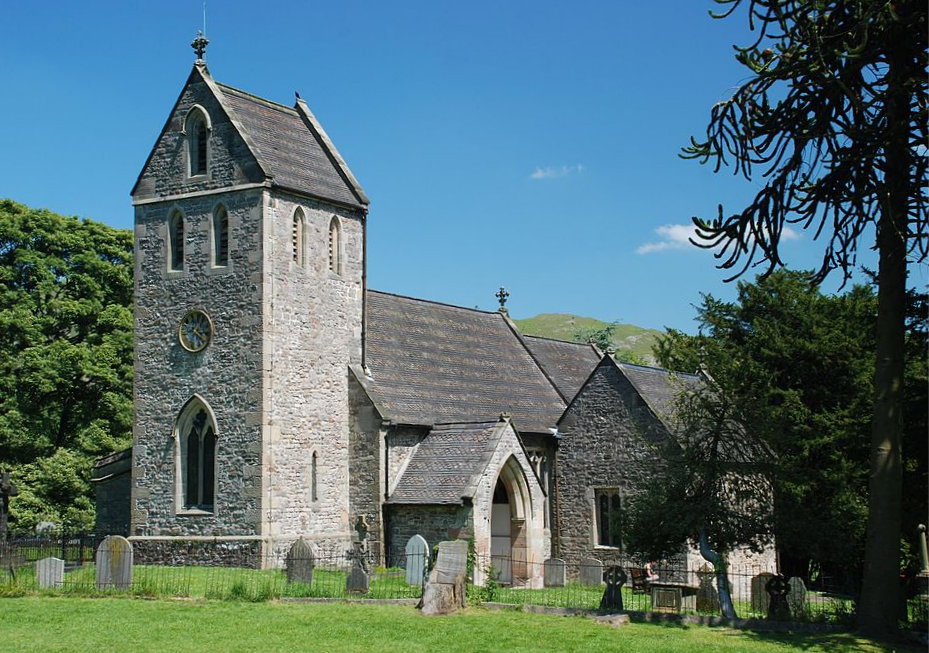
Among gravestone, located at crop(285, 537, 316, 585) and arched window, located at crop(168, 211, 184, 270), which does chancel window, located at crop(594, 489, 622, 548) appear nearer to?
gravestone, located at crop(285, 537, 316, 585)

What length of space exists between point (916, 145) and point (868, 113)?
0.94m

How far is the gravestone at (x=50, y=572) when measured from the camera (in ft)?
81.9

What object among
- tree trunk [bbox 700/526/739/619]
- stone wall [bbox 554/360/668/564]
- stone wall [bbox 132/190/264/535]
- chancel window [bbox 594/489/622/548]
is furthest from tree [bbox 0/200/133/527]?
tree trunk [bbox 700/526/739/619]

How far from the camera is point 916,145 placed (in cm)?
1938

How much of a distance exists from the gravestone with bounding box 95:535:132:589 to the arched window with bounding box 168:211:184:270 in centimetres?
967

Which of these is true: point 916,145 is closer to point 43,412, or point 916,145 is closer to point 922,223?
point 922,223

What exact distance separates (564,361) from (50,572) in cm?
2227

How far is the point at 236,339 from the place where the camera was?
30812 millimetres

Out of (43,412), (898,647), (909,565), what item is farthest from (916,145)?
(43,412)

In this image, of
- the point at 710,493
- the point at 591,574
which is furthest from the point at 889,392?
the point at 591,574

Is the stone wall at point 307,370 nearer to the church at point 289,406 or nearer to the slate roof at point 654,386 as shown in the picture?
the church at point 289,406

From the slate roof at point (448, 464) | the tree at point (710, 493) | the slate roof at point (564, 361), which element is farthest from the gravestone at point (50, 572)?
the slate roof at point (564, 361)

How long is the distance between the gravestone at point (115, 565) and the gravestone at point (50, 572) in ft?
3.12

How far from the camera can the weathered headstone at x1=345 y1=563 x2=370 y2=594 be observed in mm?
24047
